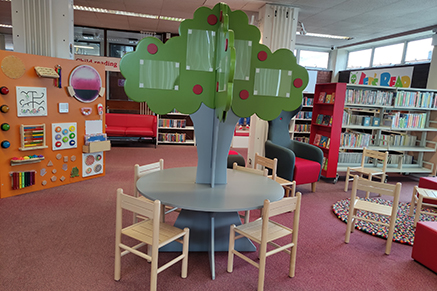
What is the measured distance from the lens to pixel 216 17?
8.80 ft

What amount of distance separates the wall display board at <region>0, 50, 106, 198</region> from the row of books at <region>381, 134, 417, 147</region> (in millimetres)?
Answer: 5501

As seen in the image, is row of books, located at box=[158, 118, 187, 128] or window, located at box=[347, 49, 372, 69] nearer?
row of books, located at box=[158, 118, 187, 128]

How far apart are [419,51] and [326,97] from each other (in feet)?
13.1

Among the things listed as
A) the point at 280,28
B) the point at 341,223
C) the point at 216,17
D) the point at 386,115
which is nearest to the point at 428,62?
the point at 386,115

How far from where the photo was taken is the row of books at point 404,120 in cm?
599

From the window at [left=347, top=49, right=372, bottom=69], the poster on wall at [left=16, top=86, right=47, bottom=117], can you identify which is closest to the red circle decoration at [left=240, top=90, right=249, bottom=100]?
the poster on wall at [left=16, top=86, right=47, bottom=117]

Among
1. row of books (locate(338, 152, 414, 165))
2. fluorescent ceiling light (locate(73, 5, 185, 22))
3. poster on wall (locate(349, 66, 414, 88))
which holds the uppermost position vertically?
fluorescent ceiling light (locate(73, 5, 185, 22))

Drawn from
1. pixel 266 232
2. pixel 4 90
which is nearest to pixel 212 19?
pixel 266 232

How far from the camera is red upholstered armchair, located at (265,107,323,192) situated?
4.68 meters

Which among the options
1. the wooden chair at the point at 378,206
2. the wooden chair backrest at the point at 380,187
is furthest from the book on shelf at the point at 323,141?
the wooden chair backrest at the point at 380,187

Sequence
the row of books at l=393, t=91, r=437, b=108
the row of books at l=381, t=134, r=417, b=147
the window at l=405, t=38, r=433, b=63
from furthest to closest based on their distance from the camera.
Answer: the window at l=405, t=38, r=433, b=63 → the row of books at l=381, t=134, r=417, b=147 → the row of books at l=393, t=91, r=437, b=108

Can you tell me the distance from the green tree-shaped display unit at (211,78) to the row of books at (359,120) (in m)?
3.38

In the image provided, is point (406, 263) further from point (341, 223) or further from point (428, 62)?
point (428, 62)

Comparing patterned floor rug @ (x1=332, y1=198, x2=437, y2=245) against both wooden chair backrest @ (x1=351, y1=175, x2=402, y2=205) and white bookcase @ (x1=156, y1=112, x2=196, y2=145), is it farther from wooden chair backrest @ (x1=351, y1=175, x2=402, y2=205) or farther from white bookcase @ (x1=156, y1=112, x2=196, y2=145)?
white bookcase @ (x1=156, y1=112, x2=196, y2=145)
